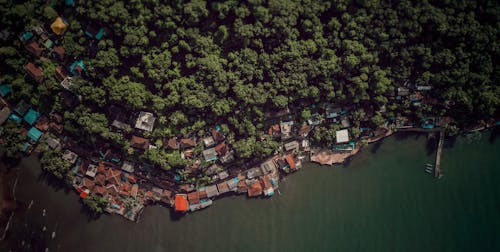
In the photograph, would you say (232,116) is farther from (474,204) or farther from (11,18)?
(474,204)

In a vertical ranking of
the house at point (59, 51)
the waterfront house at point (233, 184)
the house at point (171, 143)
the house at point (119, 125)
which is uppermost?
the house at point (59, 51)

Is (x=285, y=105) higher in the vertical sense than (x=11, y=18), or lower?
lower

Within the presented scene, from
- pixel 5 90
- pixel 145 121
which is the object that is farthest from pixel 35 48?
pixel 145 121

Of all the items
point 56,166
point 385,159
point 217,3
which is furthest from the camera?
point 385,159

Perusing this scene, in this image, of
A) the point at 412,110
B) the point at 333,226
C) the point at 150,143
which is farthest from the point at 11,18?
the point at 412,110

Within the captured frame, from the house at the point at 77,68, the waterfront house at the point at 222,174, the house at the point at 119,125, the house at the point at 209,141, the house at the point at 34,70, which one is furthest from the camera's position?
the waterfront house at the point at 222,174

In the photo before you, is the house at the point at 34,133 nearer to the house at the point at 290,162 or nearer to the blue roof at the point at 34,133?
the blue roof at the point at 34,133

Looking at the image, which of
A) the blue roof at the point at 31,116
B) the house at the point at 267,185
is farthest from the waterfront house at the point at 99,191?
the house at the point at 267,185
